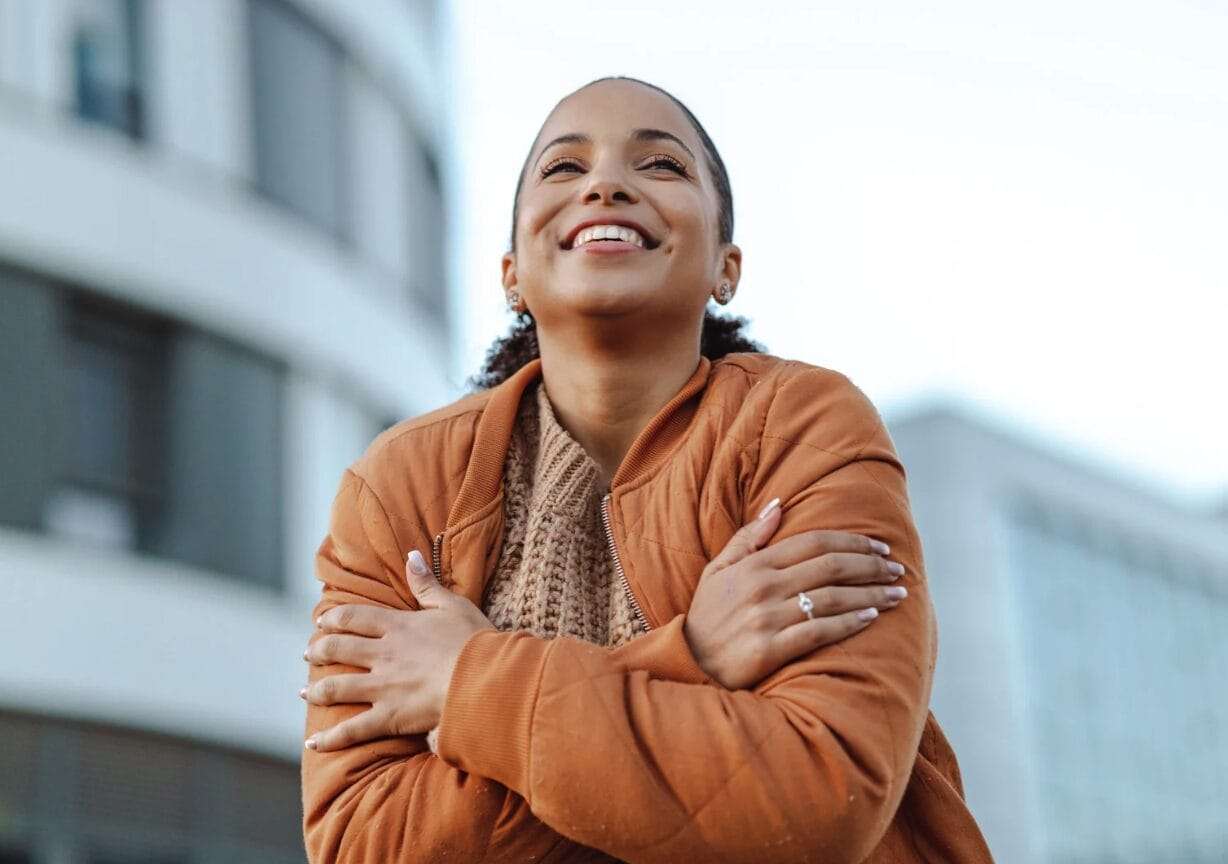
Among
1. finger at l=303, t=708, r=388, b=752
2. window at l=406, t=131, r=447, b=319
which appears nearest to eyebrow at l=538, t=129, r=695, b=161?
finger at l=303, t=708, r=388, b=752

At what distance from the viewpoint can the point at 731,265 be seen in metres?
3.01

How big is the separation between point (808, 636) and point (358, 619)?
2.19 ft

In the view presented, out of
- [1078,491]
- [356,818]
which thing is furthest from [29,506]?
[1078,491]

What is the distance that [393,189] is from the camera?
18031 millimetres

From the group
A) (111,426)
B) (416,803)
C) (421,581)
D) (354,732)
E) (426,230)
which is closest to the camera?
(416,803)

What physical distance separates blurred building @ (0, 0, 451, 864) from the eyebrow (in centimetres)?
1104

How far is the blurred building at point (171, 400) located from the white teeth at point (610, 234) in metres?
11.1

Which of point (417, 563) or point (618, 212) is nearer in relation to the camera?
point (417, 563)

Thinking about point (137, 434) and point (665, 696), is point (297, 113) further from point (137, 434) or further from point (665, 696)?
point (665, 696)

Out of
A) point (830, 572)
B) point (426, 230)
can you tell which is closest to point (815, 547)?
point (830, 572)

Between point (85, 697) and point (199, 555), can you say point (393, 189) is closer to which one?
point (199, 555)

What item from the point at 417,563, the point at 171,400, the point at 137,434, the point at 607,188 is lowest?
the point at 417,563

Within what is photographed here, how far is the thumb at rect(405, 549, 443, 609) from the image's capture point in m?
2.54

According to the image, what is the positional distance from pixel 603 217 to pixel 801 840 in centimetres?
103
